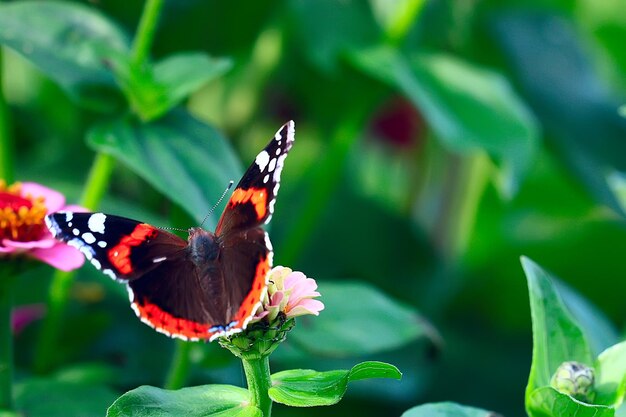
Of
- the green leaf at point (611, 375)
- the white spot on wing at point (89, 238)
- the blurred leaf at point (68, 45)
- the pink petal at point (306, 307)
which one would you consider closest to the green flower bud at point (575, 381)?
the green leaf at point (611, 375)

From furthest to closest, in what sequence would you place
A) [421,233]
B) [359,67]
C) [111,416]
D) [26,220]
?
[421,233], [359,67], [26,220], [111,416]

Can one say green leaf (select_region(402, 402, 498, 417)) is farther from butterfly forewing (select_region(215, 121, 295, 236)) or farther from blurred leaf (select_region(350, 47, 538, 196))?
blurred leaf (select_region(350, 47, 538, 196))

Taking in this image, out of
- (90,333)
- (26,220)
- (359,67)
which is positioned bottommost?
(90,333)

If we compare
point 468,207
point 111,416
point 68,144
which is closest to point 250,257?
point 111,416

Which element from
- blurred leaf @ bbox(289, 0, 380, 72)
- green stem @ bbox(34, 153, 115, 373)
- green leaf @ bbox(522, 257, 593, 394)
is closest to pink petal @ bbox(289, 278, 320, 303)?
green leaf @ bbox(522, 257, 593, 394)

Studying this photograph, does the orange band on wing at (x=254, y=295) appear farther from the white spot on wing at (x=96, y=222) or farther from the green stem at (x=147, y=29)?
the green stem at (x=147, y=29)

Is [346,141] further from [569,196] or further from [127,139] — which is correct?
[569,196]
